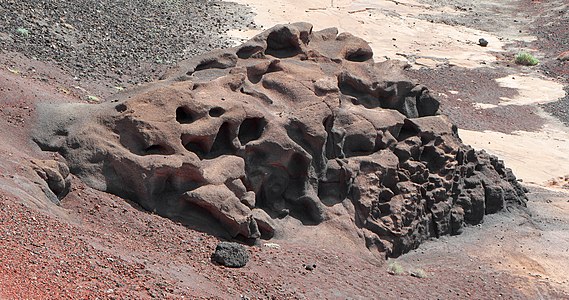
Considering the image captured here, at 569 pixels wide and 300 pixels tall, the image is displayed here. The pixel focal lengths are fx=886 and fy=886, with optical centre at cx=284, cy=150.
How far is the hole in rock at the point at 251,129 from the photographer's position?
1373 centimetres

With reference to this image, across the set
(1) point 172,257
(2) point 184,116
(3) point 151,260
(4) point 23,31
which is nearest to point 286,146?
(2) point 184,116

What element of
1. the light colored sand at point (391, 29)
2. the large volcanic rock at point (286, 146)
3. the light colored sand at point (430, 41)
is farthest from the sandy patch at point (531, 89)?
the large volcanic rock at point (286, 146)

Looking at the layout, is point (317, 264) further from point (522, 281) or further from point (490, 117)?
point (490, 117)

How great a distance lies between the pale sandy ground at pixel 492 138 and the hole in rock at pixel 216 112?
4146mm

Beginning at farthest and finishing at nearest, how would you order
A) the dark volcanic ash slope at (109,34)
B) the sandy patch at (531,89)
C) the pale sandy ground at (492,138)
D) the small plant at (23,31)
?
the sandy patch at (531,89), the dark volcanic ash slope at (109,34), the small plant at (23,31), the pale sandy ground at (492,138)

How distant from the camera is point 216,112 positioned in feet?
43.7

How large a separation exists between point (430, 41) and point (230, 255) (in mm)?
25366

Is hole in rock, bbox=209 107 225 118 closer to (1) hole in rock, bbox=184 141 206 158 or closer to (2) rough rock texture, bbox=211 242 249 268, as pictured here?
(1) hole in rock, bbox=184 141 206 158

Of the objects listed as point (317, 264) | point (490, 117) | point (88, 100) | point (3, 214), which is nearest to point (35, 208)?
point (3, 214)

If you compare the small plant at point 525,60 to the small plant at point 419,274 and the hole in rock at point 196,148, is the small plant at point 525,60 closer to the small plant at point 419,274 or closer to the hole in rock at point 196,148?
the small plant at point 419,274

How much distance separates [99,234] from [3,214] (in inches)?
63.1

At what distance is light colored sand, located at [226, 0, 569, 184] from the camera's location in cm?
2564

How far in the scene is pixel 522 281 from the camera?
576 inches

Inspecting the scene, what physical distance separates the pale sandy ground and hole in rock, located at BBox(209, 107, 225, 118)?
13.6 ft
